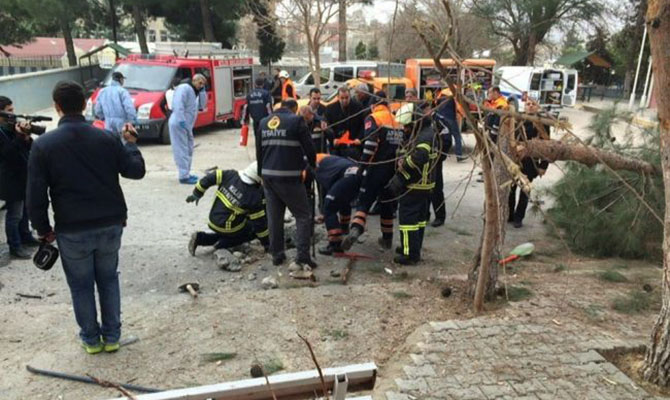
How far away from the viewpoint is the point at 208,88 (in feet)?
50.4

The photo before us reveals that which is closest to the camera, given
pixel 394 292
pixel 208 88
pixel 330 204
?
pixel 394 292

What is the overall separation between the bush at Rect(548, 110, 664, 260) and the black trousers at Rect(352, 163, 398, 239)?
1.94 meters

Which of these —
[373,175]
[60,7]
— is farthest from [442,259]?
[60,7]

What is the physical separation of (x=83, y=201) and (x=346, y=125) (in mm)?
4916

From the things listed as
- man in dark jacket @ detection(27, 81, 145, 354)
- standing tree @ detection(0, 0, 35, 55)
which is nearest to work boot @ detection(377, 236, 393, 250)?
man in dark jacket @ detection(27, 81, 145, 354)

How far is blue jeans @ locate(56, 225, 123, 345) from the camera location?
138 inches

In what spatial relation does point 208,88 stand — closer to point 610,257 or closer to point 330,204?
point 330,204

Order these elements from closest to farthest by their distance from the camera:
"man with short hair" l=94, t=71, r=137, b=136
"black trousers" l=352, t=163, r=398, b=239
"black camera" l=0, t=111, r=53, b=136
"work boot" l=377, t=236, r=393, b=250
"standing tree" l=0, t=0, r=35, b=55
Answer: "black camera" l=0, t=111, r=53, b=136
"black trousers" l=352, t=163, r=398, b=239
"work boot" l=377, t=236, r=393, b=250
"man with short hair" l=94, t=71, r=137, b=136
"standing tree" l=0, t=0, r=35, b=55

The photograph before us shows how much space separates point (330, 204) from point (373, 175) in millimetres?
608

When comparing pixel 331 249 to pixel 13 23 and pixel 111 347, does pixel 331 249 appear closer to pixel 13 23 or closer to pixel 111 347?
pixel 111 347

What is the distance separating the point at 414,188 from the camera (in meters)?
5.64

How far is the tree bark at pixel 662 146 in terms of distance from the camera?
292cm

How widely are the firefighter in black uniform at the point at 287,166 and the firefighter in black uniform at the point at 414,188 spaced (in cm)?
96

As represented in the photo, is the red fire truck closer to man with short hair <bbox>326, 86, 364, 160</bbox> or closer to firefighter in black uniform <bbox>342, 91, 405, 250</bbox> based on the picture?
man with short hair <bbox>326, 86, 364, 160</bbox>
